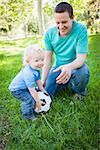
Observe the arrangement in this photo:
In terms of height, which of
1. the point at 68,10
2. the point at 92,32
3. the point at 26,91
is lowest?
the point at 26,91

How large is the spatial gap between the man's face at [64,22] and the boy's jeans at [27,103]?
0.36 metres

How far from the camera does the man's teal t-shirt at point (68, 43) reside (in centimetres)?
186

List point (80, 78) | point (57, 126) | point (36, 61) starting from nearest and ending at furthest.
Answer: point (57, 126) → point (36, 61) → point (80, 78)

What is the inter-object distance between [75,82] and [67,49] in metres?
0.18

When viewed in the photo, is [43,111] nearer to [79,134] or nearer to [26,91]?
[26,91]

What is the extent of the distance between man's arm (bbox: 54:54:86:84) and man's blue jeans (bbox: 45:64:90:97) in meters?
0.07

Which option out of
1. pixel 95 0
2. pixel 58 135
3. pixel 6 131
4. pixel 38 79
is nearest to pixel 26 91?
pixel 38 79

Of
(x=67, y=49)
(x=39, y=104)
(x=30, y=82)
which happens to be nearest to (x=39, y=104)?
(x=39, y=104)

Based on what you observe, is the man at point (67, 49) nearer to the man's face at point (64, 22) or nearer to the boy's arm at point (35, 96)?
the man's face at point (64, 22)

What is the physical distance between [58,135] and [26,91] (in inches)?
13.6

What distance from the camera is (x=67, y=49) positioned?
1.95 metres

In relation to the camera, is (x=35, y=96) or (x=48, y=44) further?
(x=48, y=44)

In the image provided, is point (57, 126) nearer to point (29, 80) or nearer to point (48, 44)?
point (29, 80)

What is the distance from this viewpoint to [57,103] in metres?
1.92
